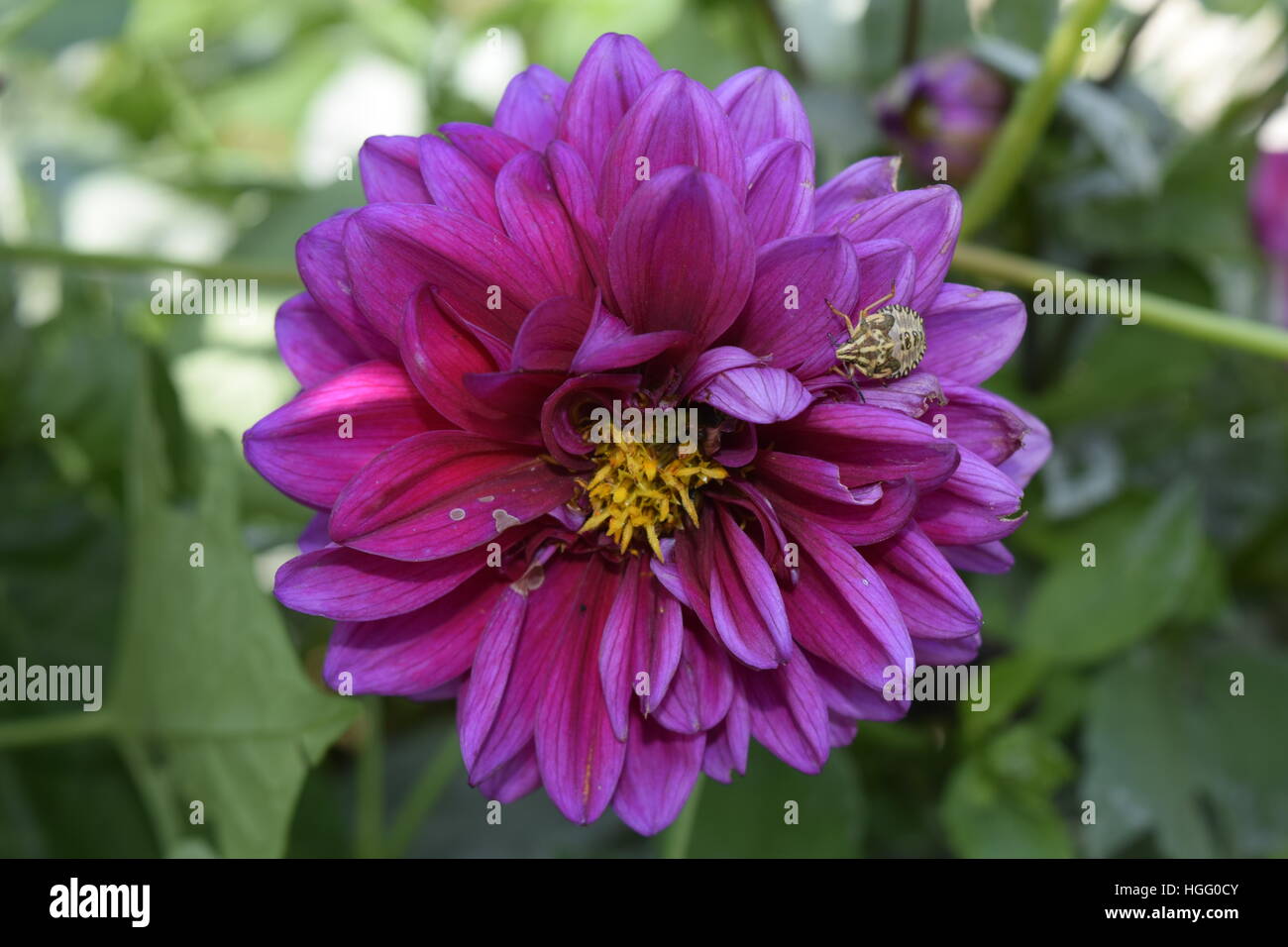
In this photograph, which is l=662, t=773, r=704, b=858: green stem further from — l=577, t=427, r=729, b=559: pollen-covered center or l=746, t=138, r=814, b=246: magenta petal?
l=746, t=138, r=814, b=246: magenta petal

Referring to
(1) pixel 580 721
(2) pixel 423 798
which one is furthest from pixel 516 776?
(2) pixel 423 798

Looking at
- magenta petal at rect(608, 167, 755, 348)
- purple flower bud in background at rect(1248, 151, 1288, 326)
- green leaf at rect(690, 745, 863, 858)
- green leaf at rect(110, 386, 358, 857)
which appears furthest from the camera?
purple flower bud in background at rect(1248, 151, 1288, 326)

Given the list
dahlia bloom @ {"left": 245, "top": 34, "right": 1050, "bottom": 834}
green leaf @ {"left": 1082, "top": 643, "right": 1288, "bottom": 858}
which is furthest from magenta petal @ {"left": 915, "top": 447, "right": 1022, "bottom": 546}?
green leaf @ {"left": 1082, "top": 643, "right": 1288, "bottom": 858}

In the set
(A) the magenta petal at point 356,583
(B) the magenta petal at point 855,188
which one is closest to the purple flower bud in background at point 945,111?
(B) the magenta petal at point 855,188

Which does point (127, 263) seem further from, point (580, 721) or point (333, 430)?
point (580, 721)

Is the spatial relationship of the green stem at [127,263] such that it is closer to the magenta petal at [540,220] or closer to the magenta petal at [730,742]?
the magenta petal at [540,220]
